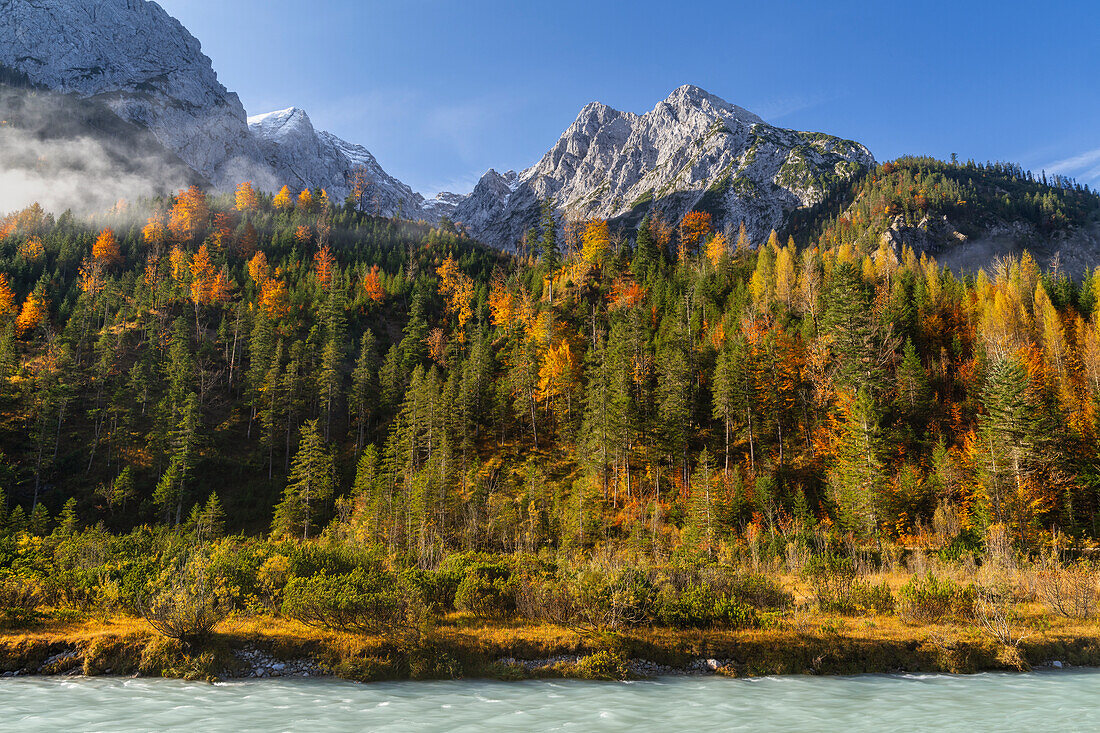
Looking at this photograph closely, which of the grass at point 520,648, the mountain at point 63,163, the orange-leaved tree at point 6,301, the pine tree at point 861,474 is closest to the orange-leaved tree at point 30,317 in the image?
the orange-leaved tree at point 6,301

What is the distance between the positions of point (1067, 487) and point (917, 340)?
92.2ft

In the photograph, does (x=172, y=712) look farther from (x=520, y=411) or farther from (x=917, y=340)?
(x=917, y=340)

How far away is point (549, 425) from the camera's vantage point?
67.1 metres

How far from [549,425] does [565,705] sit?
170ft

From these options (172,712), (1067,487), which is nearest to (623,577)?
(172,712)

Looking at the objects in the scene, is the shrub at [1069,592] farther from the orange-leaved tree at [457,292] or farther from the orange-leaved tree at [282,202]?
the orange-leaved tree at [282,202]

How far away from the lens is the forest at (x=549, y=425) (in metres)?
34.7

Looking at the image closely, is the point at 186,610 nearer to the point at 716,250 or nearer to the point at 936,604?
the point at 936,604

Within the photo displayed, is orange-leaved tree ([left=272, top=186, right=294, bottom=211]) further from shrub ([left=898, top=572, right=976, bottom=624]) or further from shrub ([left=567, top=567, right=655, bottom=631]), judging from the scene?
shrub ([left=898, top=572, right=976, bottom=624])

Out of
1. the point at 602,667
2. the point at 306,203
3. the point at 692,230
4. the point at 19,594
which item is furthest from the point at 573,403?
the point at 306,203

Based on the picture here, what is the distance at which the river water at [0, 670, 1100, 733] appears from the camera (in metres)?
13.7

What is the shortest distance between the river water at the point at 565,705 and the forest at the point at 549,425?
3.59 meters

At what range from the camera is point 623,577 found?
851 inches

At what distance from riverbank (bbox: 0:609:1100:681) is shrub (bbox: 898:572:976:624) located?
1397mm
